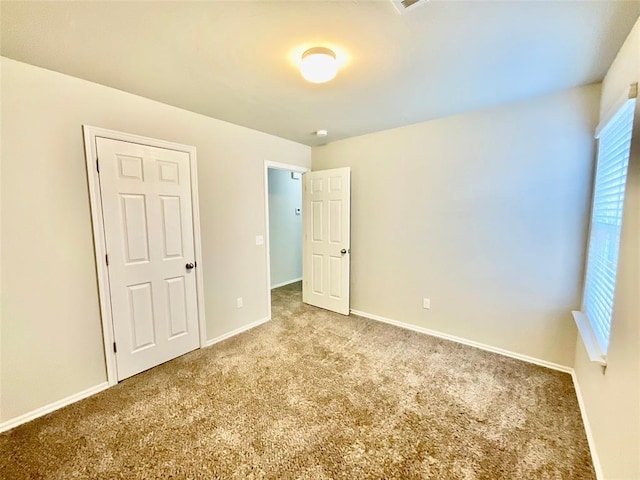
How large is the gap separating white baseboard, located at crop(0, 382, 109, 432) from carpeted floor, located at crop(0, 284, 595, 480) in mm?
63

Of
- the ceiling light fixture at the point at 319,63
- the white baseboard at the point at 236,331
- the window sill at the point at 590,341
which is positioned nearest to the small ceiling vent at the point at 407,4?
the ceiling light fixture at the point at 319,63

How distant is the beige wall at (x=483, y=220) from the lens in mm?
2262

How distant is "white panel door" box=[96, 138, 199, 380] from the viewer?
2.16 m

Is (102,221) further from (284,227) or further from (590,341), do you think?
(590,341)

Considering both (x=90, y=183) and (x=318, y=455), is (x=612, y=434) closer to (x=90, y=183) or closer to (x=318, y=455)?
(x=318, y=455)

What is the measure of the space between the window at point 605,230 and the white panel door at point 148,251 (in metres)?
3.14

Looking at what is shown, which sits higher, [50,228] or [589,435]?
[50,228]

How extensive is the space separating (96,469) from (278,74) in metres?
2.66

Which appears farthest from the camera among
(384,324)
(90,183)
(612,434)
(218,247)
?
(384,324)

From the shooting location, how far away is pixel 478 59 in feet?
5.66

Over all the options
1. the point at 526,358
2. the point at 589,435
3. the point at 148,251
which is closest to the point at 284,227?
the point at 148,251

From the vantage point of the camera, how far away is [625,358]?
123 cm

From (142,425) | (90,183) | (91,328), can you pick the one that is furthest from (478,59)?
(91,328)

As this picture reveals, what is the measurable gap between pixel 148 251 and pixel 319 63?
2.07 meters
